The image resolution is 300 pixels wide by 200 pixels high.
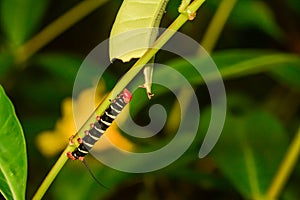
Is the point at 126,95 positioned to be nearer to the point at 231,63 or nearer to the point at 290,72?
the point at 231,63

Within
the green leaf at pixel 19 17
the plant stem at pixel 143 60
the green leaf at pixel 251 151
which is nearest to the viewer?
the plant stem at pixel 143 60

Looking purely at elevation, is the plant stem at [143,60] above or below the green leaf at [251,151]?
above

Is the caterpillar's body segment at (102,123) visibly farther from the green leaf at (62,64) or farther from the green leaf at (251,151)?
the green leaf at (62,64)

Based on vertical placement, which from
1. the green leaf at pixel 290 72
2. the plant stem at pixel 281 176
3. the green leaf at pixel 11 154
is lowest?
the plant stem at pixel 281 176

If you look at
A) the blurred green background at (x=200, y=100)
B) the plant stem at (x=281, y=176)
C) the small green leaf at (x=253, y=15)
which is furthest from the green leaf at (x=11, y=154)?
the small green leaf at (x=253, y=15)

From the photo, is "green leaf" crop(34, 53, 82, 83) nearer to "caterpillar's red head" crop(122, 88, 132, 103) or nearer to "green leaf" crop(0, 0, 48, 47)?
"green leaf" crop(0, 0, 48, 47)

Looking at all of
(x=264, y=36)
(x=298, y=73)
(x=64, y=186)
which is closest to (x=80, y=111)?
(x=64, y=186)

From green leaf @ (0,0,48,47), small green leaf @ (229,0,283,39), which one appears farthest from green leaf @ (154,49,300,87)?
green leaf @ (0,0,48,47)
